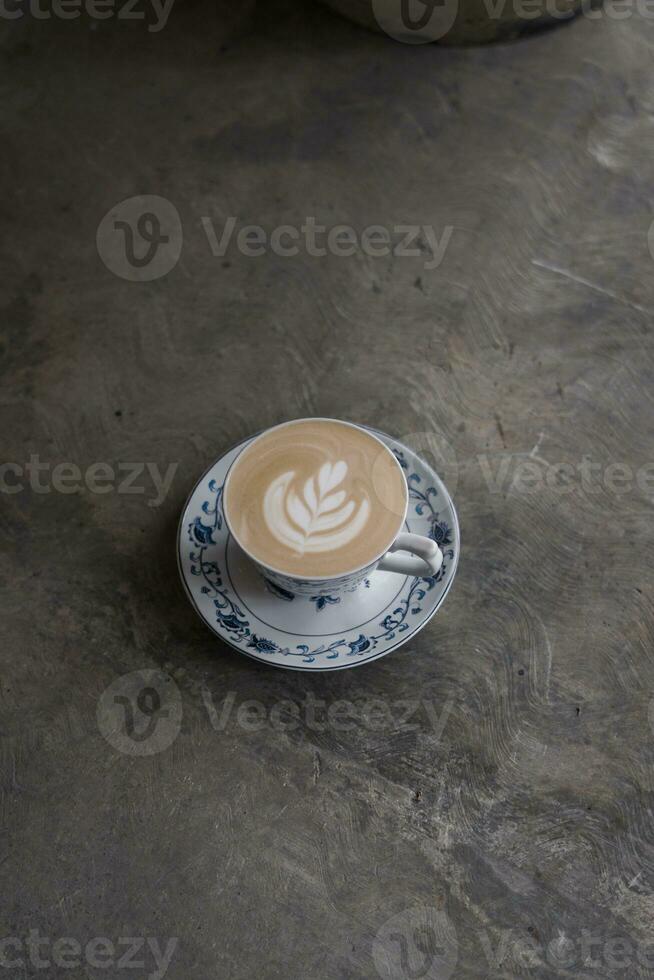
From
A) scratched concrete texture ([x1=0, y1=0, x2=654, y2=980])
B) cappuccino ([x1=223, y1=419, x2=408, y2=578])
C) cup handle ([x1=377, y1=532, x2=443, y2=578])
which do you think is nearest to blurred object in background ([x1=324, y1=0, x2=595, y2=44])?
scratched concrete texture ([x1=0, y1=0, x2=654, y2=980])

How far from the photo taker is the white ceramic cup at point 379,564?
2.76 feet

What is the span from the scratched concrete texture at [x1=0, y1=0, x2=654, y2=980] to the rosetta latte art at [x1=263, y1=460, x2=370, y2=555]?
20cm

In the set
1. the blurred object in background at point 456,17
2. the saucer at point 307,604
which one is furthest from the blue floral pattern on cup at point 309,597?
the blurred object in background at point 456,17

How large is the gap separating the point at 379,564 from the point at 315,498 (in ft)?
0.30

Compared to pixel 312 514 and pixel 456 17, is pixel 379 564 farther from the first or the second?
pixel 456 17

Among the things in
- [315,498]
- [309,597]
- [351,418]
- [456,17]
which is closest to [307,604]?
[309,597]

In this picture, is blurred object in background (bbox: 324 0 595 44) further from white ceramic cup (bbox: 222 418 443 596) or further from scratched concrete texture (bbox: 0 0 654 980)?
white ceramic cup (bbox: 222 418 443 596)

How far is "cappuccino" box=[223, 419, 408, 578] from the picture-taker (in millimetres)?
849

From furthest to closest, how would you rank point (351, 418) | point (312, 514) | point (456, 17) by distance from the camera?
point (456, 17), point (351, 418), point (312, 514)

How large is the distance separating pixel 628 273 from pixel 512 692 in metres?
0.60

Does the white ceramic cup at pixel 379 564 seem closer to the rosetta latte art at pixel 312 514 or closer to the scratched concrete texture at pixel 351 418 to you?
the rosetta latte art at pixel 312 514

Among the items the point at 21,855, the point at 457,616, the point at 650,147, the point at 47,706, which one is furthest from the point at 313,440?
the point at 650,147

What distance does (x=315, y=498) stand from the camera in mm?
869

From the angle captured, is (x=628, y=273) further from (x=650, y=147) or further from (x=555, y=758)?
(x=555, y=758)
